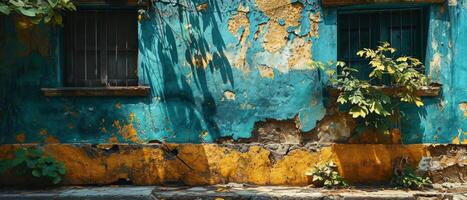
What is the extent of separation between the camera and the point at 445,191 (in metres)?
5.48

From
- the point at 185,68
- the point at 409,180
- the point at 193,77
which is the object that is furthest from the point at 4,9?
the point at 409,180

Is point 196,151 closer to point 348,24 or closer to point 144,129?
point 144,129

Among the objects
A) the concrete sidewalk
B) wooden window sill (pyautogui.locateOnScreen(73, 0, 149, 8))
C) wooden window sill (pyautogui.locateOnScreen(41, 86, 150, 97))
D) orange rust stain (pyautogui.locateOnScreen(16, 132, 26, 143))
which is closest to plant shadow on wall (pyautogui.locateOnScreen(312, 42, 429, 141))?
the concrete sidewalk

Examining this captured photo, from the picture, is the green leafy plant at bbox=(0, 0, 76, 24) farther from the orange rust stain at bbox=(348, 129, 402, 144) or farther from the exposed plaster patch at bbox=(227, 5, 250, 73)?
the orange rust stain at bbox=(348, 129, 402, 144)

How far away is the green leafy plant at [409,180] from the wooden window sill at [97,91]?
10.8 feet

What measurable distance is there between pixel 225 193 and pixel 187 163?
2.41 ft

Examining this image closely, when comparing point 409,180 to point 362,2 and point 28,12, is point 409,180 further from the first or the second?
point 28,12

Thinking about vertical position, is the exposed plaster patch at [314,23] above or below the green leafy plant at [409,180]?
above

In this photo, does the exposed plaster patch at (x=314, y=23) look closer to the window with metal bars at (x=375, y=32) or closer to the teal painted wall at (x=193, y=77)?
the teal painted wall at (x=193, y=77)

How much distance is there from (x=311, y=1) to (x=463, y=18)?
6.21 feet

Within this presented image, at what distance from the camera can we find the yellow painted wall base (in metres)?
5.81

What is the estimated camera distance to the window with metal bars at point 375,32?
597cm

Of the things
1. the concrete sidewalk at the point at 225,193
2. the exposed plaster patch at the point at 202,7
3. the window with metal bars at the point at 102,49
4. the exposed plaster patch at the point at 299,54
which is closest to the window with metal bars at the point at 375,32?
the exposed plaster patch at the point at 299,54

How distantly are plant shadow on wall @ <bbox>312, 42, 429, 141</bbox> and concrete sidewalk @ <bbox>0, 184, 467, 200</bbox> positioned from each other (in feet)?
2.63
